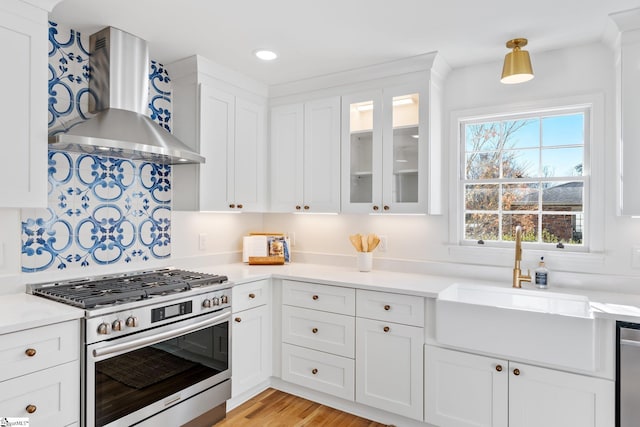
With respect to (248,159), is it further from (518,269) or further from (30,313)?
(518,269)

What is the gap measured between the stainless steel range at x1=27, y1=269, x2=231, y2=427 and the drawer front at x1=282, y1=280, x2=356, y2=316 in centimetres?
48

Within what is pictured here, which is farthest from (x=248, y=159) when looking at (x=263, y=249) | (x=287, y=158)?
(x=263, y=249)

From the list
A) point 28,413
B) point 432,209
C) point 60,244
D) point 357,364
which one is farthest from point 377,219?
point 28,413

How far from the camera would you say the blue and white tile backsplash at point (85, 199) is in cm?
227

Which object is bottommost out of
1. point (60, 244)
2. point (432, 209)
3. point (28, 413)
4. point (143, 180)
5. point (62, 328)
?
point (28, 413)

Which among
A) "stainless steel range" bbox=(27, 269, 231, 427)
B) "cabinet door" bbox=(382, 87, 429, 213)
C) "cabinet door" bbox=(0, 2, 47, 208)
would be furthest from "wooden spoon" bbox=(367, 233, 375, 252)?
"cabinet door" bbox=(0, 2, 47, 208)

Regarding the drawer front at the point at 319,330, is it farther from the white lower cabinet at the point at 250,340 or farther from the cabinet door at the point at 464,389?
the cabinet door at the point at 464,389

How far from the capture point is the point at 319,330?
2715 mm

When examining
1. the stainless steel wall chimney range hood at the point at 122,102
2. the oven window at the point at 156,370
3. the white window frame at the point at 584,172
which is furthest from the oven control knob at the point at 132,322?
the white window frame at the point at 584,172

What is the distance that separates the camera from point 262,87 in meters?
3.27

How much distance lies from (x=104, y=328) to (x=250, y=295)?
103cm

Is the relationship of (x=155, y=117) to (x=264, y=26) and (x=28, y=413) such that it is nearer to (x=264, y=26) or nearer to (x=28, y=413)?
(x=264, y=26)

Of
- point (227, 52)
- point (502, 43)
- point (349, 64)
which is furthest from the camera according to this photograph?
point (349, 64)

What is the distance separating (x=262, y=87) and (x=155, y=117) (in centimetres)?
89
